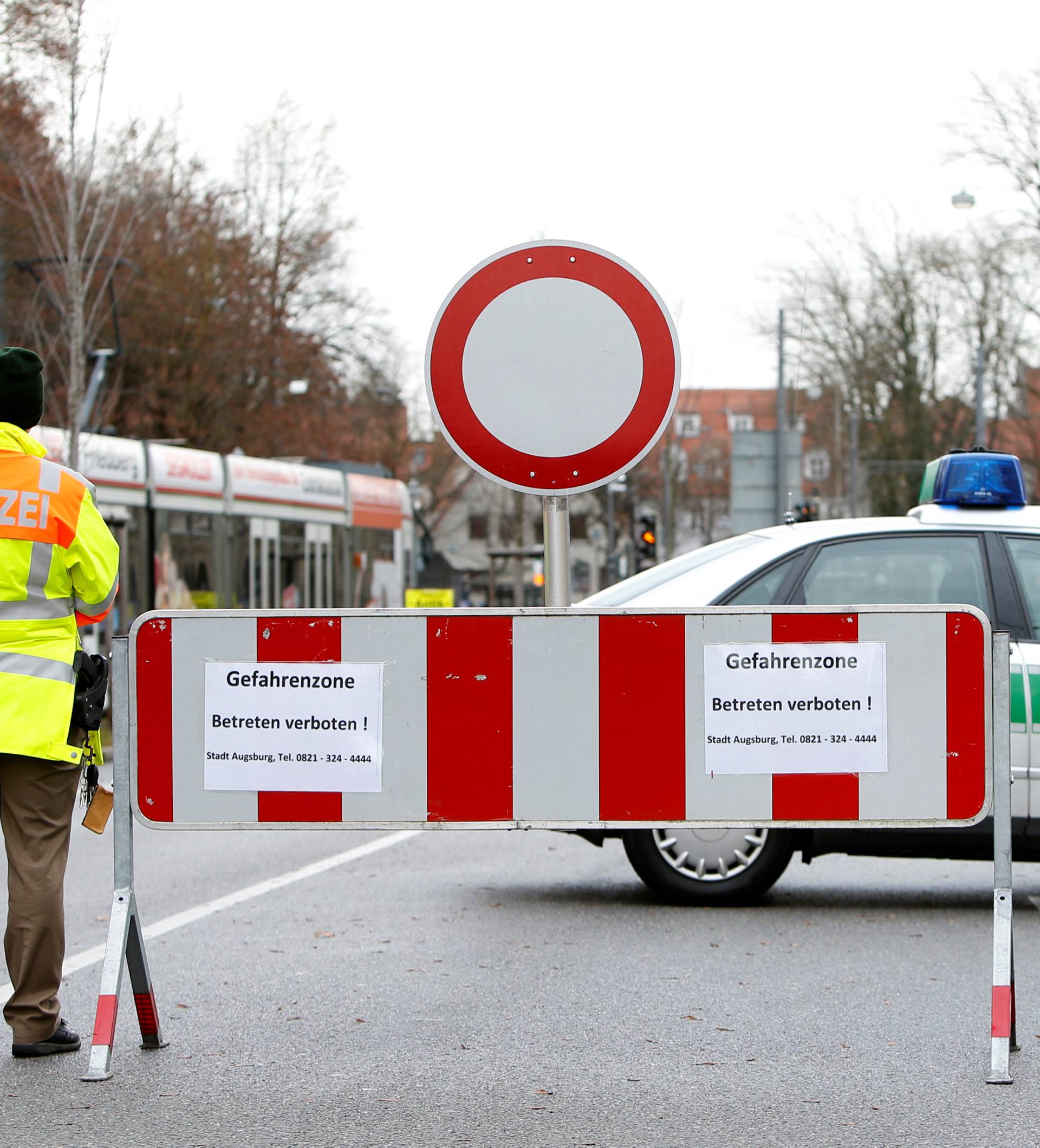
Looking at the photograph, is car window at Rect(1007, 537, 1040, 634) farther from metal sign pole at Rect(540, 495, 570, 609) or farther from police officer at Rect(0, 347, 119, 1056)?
police officer at Rect(0, 347, 119, 1056)

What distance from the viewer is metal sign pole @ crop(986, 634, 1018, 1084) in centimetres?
463

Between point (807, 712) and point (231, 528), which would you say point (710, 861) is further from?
point (231, 528)

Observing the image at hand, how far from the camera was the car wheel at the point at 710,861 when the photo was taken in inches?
291

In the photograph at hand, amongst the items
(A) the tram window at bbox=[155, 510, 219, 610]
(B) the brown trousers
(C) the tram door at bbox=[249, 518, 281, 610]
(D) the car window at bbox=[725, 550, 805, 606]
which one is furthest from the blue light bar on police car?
(C) the tram door at bbox=[249, 518, 281, 610]

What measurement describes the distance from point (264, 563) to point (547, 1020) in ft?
59.6

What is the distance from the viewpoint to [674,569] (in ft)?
25.8

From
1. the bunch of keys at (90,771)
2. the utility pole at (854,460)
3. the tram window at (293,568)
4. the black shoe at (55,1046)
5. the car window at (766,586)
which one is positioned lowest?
the black shoe at (55,1046)

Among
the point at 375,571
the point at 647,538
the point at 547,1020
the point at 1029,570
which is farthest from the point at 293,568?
the point at 547,1020

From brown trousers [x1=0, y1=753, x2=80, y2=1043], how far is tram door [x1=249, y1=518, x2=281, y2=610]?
58.2 ft

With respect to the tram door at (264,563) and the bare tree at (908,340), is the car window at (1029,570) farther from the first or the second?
the bare tree at (908,340)

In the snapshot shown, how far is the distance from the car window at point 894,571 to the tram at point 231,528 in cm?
1099

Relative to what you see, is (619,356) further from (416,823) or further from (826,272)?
(826,272)

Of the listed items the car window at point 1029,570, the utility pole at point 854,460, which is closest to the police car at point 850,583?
the car window at point 1029,570

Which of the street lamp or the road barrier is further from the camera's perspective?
the street lamp
